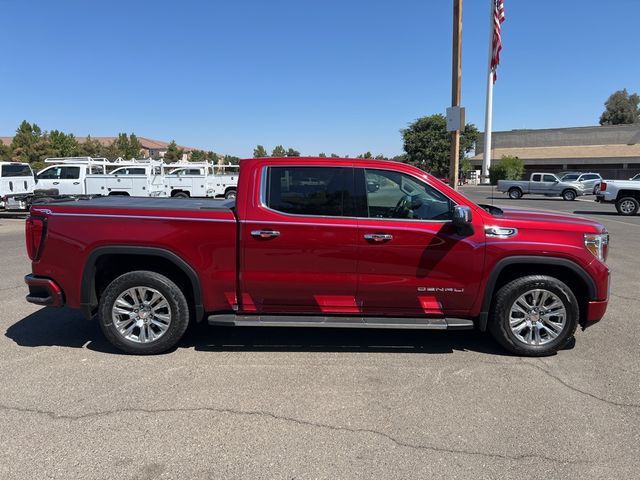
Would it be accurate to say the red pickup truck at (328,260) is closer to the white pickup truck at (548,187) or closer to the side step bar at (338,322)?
the side step bar at (338,322)

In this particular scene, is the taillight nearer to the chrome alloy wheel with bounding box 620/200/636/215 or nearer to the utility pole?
the utility pole

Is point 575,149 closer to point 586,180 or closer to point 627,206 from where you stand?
point 586,180

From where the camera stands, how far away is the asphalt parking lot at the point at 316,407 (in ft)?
9.57

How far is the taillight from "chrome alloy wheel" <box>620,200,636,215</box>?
21641mm

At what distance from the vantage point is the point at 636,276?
8.09 metres

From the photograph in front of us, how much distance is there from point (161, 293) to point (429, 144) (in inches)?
2542

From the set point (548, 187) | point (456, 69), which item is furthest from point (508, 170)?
point (456, 69)

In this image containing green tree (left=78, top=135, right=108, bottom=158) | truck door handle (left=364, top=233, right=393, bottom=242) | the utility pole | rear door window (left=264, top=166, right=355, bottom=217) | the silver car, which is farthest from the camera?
green tree (left=78, top=135, right=108, bottom=158)

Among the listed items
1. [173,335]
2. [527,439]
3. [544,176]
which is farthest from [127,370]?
[544,176]

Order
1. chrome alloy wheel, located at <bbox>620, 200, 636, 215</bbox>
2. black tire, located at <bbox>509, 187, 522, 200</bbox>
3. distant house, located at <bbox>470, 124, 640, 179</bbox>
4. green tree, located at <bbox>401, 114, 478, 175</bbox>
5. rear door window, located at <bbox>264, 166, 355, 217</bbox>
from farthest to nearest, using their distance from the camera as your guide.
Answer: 1. green tree, located at <bbox>401, 114, 478, 175</bbox>
2. distant house, located at <bbox>470, 124, 640, 179</bbox>
3. black tire, located at <bbox>509, 187, 522, 200</bbox>
4. chrome alloy wheel, located at <bbox>620, 200, 636, 215</bbox>
5. rear door window, located at <bbox>264, 166, 355, 217</bbox>

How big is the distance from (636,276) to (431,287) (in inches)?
223

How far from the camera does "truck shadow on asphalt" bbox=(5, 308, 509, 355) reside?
479 centimetres

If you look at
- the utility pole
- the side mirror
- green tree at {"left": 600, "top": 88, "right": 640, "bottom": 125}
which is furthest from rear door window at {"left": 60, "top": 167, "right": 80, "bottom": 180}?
green tree at {"left": 600, "top": 88, "right": 640, "bottom": 125}

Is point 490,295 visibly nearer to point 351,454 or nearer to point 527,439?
point 527,439
